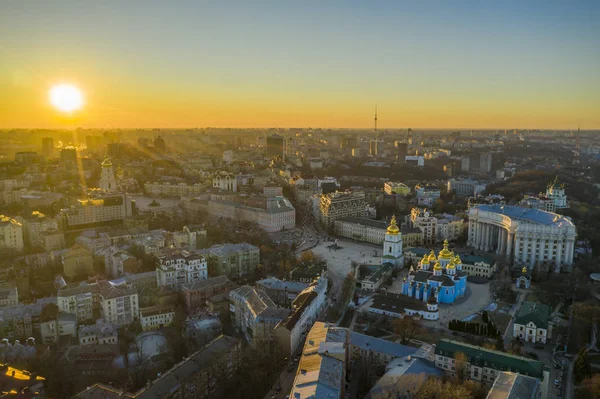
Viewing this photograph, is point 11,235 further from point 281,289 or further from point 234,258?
point 281,289

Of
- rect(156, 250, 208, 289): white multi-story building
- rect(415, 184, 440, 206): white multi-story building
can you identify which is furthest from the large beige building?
rect(156, 250, 208, 289): white multi-story building

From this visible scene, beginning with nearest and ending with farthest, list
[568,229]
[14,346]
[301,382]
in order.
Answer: [301,382] → [14,346] → [568,229]

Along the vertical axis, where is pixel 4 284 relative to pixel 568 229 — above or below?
below

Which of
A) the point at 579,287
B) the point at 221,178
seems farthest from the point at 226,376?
the point at 221,178

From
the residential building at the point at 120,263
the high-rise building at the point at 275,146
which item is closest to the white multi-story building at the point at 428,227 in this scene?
the residential building at the point at 120,263

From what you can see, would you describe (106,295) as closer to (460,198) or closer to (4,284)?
(4,284)

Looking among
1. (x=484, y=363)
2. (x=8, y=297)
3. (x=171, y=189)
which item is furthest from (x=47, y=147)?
(x=484, y=363)
